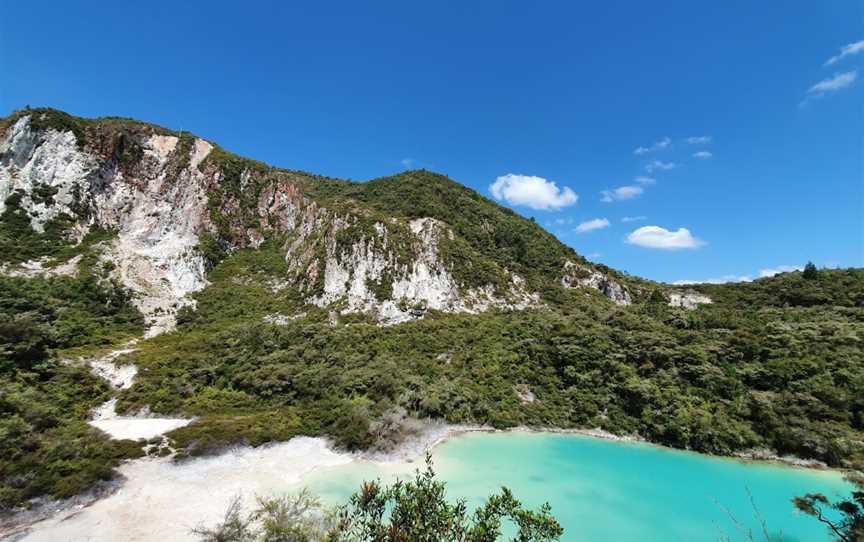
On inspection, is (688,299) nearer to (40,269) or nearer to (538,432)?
(538,432)

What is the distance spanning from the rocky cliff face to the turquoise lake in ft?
91.8

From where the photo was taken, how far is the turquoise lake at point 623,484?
17.8m

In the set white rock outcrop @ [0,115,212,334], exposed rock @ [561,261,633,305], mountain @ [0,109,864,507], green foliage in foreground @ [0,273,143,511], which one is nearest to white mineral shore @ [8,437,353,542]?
mountain @ [0,109,864,507]

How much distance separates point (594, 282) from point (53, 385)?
73821 mm

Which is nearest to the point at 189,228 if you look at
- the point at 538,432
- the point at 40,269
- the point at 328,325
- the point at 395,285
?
the point at 40,269

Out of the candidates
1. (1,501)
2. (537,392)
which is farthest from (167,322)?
(537,392)

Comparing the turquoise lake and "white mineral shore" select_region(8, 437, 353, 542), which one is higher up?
the turquoise lake

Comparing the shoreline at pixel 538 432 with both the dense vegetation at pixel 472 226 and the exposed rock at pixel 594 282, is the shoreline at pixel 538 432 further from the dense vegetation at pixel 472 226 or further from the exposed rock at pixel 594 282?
the exposed rock at pixel 594 282

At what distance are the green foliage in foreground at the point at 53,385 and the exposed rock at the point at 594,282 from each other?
65.3 meters

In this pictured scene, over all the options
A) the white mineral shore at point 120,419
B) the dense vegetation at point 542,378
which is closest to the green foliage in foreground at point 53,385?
the white mineral shore at point 120,419

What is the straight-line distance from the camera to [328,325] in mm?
46969

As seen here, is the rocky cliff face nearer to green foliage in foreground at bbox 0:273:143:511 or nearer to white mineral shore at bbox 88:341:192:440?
green foliage in foreground at bbox 0:273:143:511

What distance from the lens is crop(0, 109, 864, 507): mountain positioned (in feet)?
85.7

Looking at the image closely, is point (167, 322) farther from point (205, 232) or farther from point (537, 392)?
point (537, 392)
